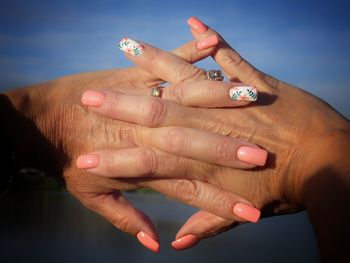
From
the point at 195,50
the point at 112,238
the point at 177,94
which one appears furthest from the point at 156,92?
the point at 112,238

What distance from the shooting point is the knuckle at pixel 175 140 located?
753mm

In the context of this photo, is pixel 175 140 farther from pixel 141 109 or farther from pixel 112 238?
pixel 112 238

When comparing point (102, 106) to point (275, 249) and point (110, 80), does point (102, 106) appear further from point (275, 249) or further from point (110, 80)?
point (275, 249)

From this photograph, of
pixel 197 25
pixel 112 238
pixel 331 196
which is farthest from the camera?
pixel 112 238

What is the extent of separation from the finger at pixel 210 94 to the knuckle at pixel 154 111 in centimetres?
4

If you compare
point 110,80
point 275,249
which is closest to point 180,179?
point 110,80

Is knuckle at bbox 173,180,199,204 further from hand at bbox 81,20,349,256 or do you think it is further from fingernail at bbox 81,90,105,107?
fingernail at bbox 81,90,105,107

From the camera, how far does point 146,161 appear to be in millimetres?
789

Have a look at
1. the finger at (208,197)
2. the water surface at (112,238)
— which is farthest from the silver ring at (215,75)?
the water surface at (112,238)

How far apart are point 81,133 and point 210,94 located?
1.08 ft

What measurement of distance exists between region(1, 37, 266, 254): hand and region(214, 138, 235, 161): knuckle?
4.2 inches

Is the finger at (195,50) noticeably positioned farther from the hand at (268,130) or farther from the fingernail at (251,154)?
the fingernail at (251,154)

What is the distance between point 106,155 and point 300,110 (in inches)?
17.4

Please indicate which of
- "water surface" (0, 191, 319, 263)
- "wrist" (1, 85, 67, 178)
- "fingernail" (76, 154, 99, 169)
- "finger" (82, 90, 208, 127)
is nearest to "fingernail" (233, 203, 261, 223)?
"finger" (82, 90, 208, 127)
